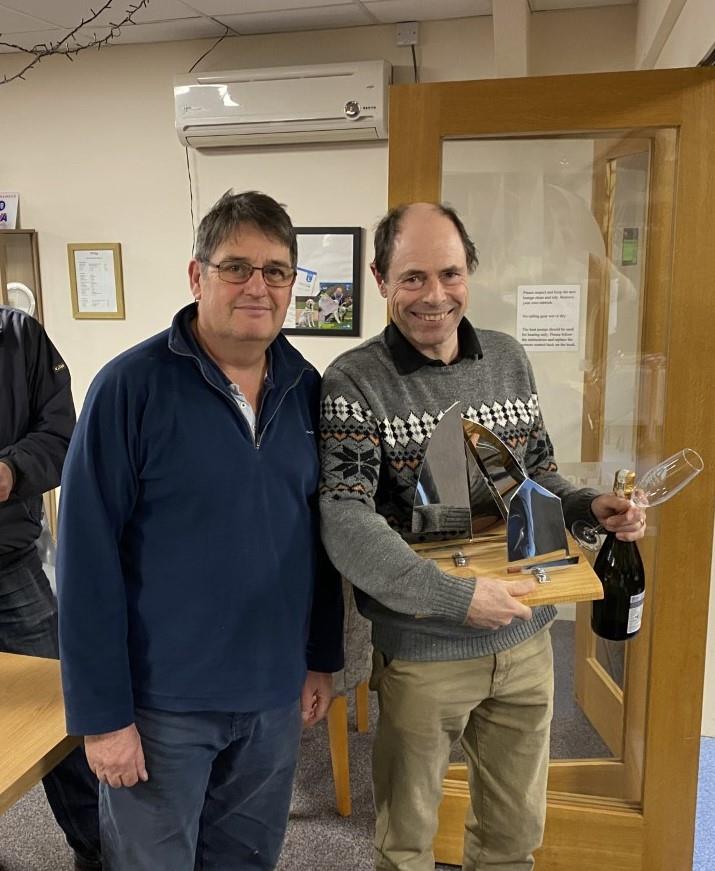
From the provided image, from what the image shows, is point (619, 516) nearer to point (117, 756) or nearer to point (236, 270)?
point (236, 270)

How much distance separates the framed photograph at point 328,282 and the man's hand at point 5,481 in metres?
1.98

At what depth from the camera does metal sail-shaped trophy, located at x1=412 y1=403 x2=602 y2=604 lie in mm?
1216

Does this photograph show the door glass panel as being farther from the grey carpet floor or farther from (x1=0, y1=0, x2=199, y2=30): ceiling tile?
(x1=0, y1=0, x2=199, y2=30): ceiling tile

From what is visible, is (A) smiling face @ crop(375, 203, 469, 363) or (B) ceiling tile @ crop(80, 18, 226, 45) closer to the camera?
(A) smiling face @ crop(375, 203, 469, 363)

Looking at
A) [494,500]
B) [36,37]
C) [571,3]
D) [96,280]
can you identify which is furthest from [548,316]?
[36,37]

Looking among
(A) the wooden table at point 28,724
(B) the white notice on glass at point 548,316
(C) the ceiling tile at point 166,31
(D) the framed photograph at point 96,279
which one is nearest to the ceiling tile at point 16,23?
(C) the ceiling tile at point 166,31

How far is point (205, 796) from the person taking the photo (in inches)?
53.4

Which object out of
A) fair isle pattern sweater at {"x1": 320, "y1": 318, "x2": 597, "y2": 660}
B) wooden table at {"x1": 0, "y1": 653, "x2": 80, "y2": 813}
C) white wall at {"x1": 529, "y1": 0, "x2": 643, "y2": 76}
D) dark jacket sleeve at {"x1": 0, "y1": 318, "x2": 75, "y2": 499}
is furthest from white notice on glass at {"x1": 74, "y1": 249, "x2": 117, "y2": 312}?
fair isle pattern sweater at {"x1": 320, "y1": 318, "x2": 597, "y2": 660}

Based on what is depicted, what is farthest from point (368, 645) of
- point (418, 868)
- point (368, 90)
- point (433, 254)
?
point (368, 90)

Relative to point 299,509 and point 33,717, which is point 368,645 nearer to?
point 299,509

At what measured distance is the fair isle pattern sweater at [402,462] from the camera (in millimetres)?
1162

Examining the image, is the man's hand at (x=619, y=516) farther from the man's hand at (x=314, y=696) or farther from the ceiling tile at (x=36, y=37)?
the ceiling tile at (x=36, y=37)

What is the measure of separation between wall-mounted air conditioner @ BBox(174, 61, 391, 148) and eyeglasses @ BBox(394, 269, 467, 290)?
2124 millimetres

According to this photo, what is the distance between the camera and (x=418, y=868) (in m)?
1.43
